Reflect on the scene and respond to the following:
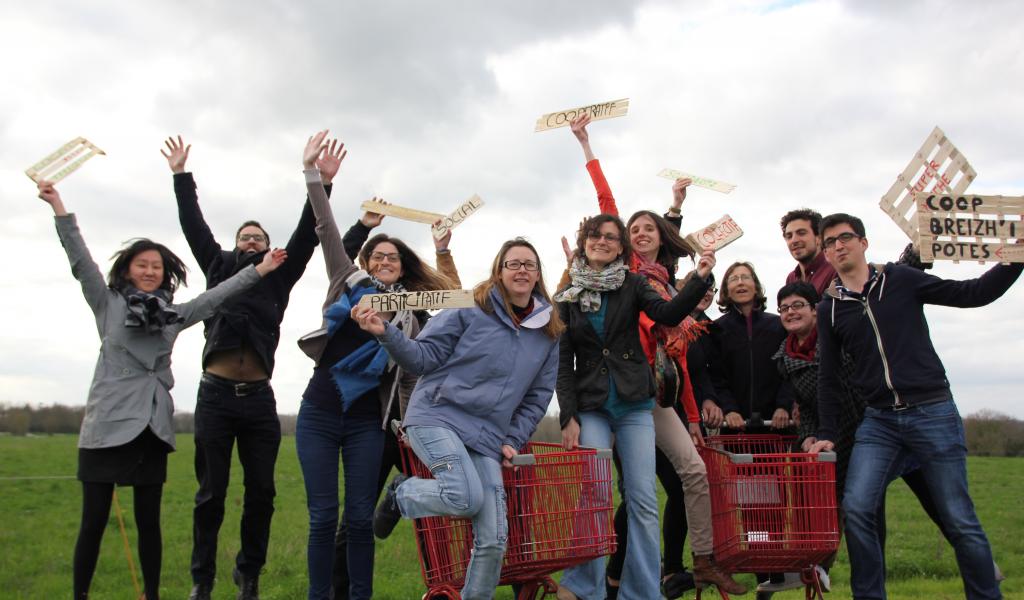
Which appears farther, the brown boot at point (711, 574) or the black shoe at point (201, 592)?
the black shoe at point (201, 592)

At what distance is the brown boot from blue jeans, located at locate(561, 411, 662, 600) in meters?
0.52

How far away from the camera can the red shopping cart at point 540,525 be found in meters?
5.02

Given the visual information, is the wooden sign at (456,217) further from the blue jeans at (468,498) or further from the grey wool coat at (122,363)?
the blue jeans at (468,498)

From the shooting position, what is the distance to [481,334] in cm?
532

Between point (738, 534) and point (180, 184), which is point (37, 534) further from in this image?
point (738, 534)

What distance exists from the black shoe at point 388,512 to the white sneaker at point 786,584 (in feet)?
9.01

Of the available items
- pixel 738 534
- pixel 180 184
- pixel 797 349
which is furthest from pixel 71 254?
pixel 797 349

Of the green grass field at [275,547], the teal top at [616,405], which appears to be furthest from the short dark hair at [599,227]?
the green grass field at [275,547]

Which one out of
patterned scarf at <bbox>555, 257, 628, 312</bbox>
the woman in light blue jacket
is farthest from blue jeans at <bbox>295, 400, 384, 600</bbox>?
patterned scarf at <bbox>555, 257, 628, 312</bbox>

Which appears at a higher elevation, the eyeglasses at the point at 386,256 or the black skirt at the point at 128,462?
the eyeglasses at the point at 386,256

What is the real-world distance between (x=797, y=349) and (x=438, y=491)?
326 cm

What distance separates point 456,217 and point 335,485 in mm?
2315

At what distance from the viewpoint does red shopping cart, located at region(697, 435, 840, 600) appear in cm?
564

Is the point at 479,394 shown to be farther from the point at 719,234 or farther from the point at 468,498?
the point at 719,234
